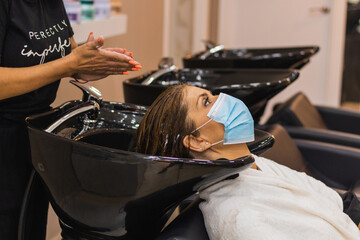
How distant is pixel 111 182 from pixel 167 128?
0.73 ft

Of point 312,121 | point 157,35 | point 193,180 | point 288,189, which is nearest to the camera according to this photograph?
point 193,180

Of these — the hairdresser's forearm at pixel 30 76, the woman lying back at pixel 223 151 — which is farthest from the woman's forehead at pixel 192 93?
the hairdresser's forearm at pixel 30 76

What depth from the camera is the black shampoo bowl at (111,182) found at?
1.02 m

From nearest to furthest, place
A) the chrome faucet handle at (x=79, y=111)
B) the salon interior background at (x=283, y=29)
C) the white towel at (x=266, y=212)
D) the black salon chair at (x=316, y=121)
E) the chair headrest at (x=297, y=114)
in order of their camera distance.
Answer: the white towel at (x=266, y=212)
the chrome faucet handle at (x=79, y=111)
the black salon chair at (x=316, y=121)
the chair headrest at (x=297, y=114)
the salon interior background at (x=283, y=29)

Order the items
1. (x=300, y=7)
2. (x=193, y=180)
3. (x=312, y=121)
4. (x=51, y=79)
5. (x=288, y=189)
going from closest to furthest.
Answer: (x=193, y=180)
(x=51, y=79)
(x=288, y=189)
(x=312, y=121)
(x=300, y=7)

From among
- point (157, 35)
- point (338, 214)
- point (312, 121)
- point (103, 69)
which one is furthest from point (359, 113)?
point (103, 69)

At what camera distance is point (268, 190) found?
124 centimetres

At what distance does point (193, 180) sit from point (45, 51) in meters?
0.48

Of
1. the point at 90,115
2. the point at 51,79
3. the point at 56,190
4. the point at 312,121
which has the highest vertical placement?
the point at 51,79

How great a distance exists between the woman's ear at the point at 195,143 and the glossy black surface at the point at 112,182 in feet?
0.43

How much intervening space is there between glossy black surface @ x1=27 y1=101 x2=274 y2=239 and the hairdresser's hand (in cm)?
18

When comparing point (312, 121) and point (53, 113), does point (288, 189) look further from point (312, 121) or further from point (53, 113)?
point (312, 121)

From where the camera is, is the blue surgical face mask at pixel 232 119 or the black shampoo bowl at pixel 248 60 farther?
the black shampoo bowl at pixel 248 60

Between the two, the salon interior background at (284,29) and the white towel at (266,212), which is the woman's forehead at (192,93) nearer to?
the white towel at (266,212)
